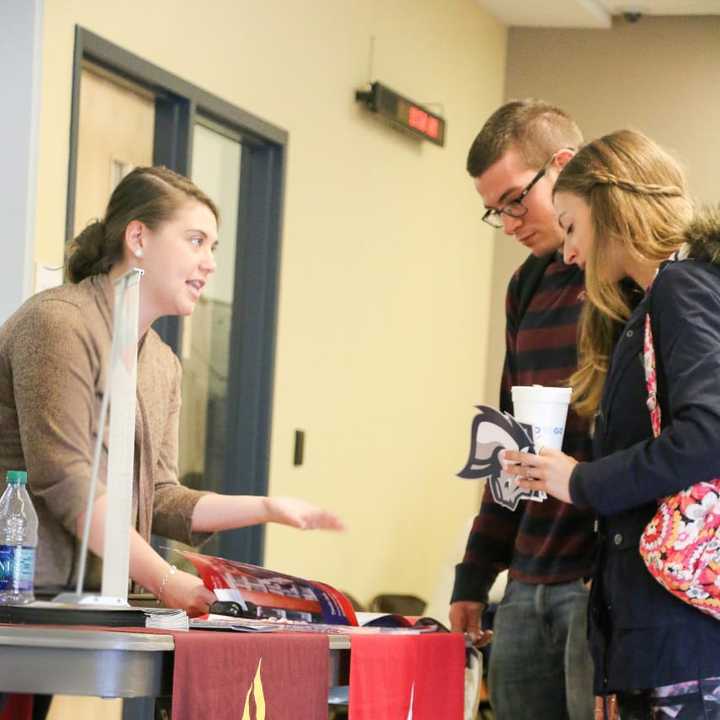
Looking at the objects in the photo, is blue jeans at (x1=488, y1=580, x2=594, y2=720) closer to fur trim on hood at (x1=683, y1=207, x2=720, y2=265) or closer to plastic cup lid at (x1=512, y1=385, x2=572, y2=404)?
plastic cup lid at (x1=512, y1=385, x2=572, y2=404)

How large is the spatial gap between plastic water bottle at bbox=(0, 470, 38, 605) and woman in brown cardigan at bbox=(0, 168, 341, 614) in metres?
0.07

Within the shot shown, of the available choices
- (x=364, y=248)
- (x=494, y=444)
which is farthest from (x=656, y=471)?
(x=364, y=248)

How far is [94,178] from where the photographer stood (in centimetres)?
452

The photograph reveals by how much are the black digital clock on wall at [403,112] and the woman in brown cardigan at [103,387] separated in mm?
3126

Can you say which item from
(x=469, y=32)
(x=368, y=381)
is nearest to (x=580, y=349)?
(x=368, y=381)

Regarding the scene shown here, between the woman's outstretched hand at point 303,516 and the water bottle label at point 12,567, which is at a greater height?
the woman's outstretched hand at point 303,516

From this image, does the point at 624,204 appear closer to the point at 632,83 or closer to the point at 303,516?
the point at 303,516

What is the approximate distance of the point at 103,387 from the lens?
2.46 meters

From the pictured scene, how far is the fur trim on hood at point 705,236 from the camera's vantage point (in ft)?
7.96

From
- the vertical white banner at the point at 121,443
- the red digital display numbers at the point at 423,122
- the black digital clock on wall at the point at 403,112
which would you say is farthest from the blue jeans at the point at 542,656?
the red digital display numbers at the point at 423,122

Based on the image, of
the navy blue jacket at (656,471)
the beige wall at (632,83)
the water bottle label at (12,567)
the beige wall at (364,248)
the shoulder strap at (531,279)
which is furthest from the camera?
the beige wall at (632,83)

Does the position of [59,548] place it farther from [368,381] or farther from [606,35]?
[606,35]

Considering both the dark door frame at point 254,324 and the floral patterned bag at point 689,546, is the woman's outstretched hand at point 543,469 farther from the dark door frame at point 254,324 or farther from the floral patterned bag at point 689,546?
the dark door frame at point 254,324

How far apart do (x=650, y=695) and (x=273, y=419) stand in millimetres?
3132
